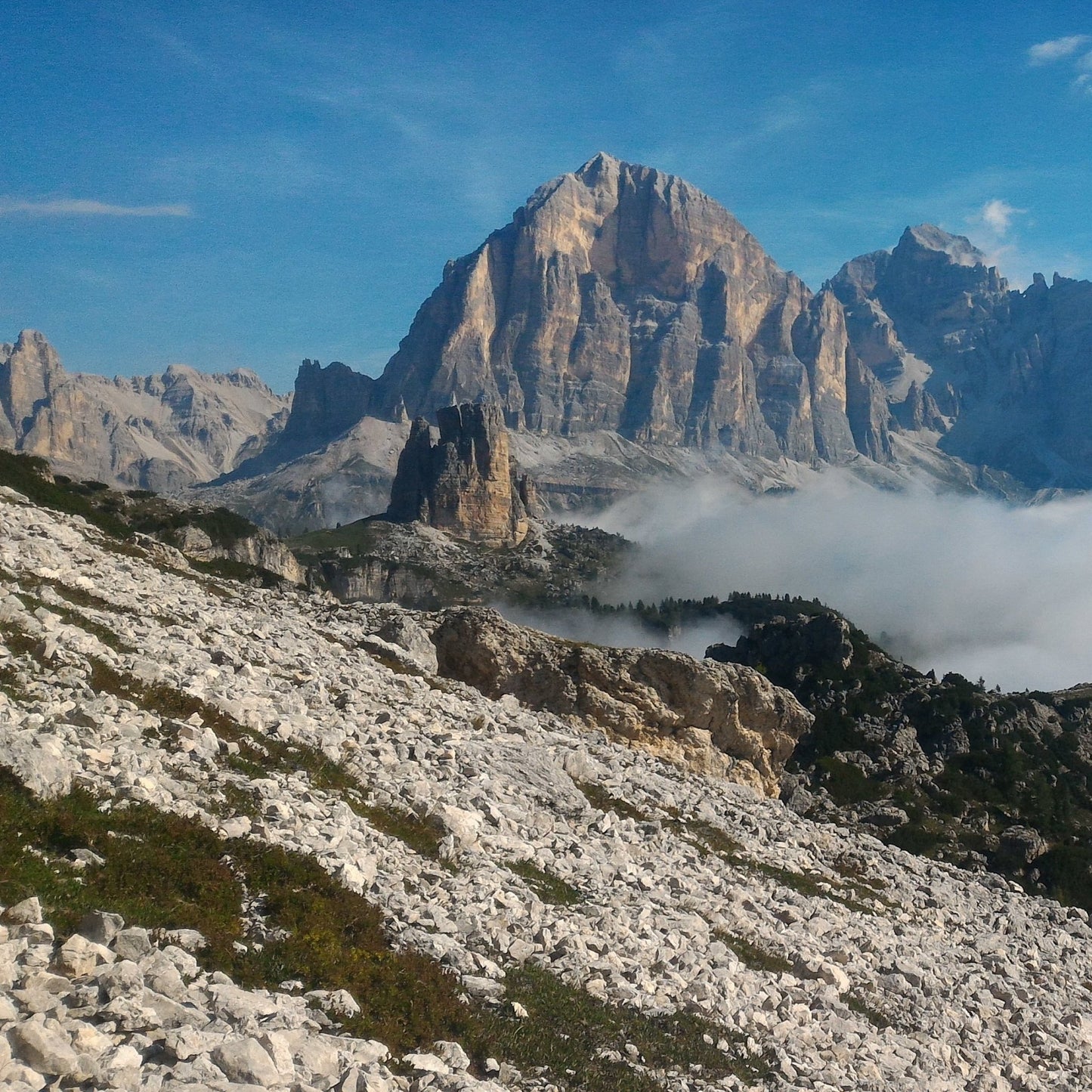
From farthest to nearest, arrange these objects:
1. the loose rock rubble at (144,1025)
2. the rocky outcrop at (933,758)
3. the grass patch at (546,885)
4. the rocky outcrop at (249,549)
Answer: the rocky outcrop at (249,549) → the rocky outcrop at (933,758) → the grass patch at (546,885) → the loose rock rubble at (144,1025)

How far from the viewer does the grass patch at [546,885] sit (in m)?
22.7

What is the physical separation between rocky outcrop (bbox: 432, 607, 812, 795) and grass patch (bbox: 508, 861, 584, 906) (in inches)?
1000

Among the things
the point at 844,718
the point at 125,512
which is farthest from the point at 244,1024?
the point at 125,512

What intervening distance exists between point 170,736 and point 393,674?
17472 mm

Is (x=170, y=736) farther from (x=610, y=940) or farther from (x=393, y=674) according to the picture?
(x=393, y=674)

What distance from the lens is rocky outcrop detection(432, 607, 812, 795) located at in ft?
168

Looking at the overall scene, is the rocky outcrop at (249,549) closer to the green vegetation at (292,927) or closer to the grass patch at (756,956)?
the grass patch at (756,956)

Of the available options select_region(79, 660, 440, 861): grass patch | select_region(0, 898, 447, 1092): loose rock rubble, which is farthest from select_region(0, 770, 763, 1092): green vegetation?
select_region(79, 660, 440, 861): grass patch

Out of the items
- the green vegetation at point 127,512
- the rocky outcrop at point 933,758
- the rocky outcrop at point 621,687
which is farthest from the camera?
the rocky outcrop at point 933,758

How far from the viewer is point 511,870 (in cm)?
2314

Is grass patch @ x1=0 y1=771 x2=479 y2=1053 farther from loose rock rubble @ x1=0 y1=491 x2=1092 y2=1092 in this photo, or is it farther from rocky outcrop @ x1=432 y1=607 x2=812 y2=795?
rocky outcrop @ x1=432 y1=607 x2=812 y2=795

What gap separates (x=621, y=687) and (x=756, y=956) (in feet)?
94.8

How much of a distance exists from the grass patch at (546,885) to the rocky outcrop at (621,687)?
83.3ft

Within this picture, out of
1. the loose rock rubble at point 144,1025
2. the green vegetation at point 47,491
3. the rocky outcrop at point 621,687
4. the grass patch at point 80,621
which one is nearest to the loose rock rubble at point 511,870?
the loose rock rubble at point 144,1025
